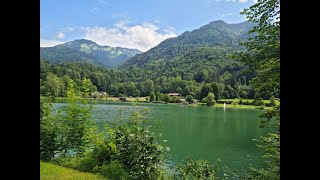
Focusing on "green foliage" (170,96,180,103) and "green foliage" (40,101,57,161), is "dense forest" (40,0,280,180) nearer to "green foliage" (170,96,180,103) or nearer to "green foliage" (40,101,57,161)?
"green foliage" (40,101,57,161)

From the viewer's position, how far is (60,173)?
5.74m

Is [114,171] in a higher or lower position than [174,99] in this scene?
lower

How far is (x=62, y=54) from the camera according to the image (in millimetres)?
152750

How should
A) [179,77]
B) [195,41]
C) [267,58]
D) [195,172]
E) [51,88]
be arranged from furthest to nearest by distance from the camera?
[195,41] → [179,77] → [51,88] → [195,172] → [267,58]

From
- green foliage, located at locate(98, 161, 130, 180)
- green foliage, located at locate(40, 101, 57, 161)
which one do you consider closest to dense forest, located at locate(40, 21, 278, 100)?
green foliage, located at locate(40, 101, 57, 161)

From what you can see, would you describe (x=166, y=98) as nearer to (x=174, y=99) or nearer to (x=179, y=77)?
(x=174, y=99)

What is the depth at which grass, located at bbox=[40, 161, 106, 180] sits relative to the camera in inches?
214

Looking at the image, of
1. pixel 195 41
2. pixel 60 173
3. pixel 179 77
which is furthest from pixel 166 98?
pixel 195 41

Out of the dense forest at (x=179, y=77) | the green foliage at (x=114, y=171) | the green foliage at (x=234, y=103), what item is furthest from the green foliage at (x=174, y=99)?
the green foliage at (x=114, y=171)

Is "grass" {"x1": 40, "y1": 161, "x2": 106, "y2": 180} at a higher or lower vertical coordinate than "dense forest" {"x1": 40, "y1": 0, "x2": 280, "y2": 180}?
lower

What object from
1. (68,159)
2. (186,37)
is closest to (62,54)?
(186,37)

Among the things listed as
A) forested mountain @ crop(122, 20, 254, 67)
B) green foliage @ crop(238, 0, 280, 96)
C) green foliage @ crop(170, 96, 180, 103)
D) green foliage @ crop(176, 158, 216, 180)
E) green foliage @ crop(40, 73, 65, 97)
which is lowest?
green foliage @ crop(176, 158, 216, 180)
